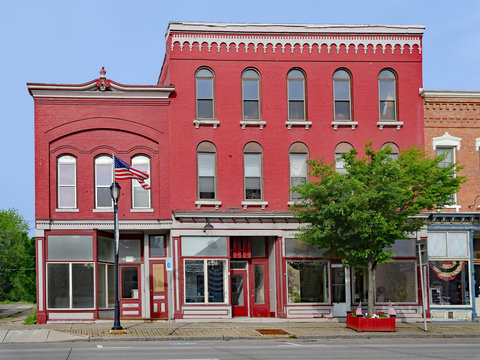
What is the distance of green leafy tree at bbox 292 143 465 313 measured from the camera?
25656 millimetres

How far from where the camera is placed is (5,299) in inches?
3489

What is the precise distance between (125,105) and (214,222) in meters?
6.31

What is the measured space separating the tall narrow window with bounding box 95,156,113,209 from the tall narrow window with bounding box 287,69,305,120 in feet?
27.2

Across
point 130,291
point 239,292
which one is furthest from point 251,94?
point 130,291

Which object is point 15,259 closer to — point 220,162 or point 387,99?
point 220,162

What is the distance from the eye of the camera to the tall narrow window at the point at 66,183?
1168 inches

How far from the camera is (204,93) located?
30.9m

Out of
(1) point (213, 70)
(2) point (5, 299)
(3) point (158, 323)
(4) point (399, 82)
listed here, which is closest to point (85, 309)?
(3) point (158, 323)

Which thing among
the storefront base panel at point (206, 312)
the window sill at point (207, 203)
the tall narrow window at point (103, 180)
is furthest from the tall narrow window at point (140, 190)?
the storefront base panel at point (206, 312)

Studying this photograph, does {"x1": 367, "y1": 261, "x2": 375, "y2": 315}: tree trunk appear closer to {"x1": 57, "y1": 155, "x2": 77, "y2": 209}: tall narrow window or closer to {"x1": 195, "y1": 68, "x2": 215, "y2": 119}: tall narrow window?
{"x1": 195, "y1": 68, "x2": 215, "y2": 119}: tall narrow window

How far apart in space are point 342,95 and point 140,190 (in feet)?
32.8

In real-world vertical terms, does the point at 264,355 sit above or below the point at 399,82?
below

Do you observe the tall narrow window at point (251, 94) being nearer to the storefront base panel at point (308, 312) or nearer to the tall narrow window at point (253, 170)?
the tall narrow window at point (253, 170)

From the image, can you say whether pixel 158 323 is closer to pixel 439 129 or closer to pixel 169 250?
pixel 169 250
